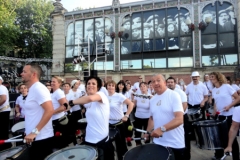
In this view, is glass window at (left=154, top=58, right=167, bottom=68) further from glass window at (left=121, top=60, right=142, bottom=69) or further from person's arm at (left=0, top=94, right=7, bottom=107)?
person's arm at (left=0, top=94, right=7, bottom=107)

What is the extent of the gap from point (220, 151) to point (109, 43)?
53.4ft

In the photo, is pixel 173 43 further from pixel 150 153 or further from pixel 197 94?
pixel 150 153

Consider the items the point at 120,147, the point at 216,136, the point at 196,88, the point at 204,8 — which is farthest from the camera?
the point at 204,8

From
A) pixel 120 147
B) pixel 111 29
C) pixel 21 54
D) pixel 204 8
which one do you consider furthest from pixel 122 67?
pixel 21 54

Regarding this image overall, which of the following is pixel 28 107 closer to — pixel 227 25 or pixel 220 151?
pixel 220 151

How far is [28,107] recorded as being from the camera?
2799mm

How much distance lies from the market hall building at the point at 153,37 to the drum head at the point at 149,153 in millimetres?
12798

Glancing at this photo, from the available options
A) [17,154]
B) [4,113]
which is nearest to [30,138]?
[17,154]

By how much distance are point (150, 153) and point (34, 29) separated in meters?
30.2

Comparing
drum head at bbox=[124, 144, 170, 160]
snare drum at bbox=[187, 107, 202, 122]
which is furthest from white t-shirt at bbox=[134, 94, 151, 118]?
drum head at bbox=[124, 144, 170, 160]

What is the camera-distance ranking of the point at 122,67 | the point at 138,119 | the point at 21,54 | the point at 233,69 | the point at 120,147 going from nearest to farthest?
1. the point at 120,147
2. the point at 138,119
3. the point at 233,69
4. the point at 122,67
5. the point at 21,54

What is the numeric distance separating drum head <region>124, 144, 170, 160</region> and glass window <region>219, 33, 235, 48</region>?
16.8m

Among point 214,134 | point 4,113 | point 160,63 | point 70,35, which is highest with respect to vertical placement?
point 70,35

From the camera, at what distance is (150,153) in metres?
2.34
